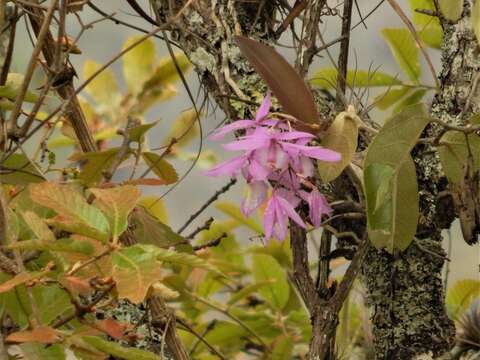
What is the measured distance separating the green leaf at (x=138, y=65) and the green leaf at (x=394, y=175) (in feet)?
3.35

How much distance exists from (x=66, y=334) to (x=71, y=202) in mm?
104

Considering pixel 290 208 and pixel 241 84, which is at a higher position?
pixel 241 84

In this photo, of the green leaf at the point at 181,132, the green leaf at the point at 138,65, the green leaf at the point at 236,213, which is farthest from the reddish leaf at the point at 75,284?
the green leaf at the point at 138,65

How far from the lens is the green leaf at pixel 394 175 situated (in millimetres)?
794

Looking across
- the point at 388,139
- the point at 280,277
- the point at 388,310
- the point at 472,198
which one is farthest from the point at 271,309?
the point at 388,139

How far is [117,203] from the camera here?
28.5 inches

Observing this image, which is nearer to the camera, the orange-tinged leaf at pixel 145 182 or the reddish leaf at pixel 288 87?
the reddish leaf at pixel 288 87

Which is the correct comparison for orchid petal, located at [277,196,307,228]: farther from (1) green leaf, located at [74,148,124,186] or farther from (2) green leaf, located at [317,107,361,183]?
(1) green leaf, located at [74,148,124,186]

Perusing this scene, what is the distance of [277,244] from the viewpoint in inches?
64.1

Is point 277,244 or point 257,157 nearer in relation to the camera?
point 257,157

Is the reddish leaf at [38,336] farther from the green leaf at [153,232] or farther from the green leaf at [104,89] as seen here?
the green leaf at [104,89]

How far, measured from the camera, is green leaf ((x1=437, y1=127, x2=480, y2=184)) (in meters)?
0.84

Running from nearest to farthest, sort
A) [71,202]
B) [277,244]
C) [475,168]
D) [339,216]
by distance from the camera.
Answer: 1. [71,202]
2. [475,168]
3. [339,216]
4. [277,244]

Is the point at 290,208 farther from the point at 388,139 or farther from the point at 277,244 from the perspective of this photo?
the point at 277,244
